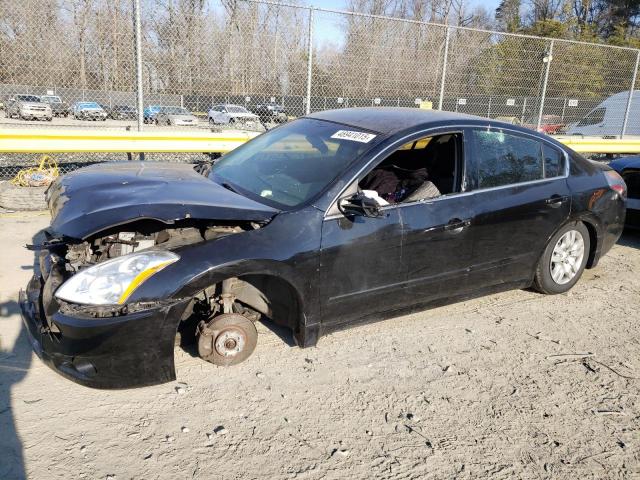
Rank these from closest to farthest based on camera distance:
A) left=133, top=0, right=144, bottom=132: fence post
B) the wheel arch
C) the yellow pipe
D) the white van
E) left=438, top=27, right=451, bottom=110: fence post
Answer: the wheel arch → left=133, top=0, right=144, bottom=132: fence post → left=438, top=27, right=451, bottom=110: fence post → the yellow pipe → the white van

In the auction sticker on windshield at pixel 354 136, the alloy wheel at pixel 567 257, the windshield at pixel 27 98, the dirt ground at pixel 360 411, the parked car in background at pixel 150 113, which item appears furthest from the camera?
the parked car in background at pixel 150 113

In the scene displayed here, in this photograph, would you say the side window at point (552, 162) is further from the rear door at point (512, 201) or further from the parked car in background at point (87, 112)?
the parked car in background at point (87, 112)

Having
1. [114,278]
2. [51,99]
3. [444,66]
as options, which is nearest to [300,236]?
[114,278]

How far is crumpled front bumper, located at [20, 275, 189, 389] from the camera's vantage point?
2.58 meters

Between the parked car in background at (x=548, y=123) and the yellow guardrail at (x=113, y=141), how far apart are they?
6.20 meters

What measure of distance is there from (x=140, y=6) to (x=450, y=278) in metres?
5.57

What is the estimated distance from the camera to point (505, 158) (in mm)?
4039

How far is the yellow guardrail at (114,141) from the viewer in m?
6.31

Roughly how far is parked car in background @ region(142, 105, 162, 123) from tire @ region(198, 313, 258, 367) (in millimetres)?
4975

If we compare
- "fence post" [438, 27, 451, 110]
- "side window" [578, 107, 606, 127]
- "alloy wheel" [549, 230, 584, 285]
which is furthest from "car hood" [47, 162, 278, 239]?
"side window" [578, 107, 606, 127]

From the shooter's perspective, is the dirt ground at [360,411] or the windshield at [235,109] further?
the windshield at [235,109]

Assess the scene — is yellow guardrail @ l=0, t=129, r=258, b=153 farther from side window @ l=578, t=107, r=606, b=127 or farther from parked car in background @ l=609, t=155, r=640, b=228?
side window @ l=578, t=107, r=606, b=127

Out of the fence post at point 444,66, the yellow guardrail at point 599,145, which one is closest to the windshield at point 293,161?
the fence post at point 444,66

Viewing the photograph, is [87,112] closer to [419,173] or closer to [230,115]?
[230,115]
